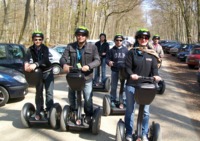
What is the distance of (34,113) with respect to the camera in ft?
20.7

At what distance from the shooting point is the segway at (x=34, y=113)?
19.1 feet

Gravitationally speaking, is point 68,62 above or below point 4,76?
above

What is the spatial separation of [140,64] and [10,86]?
4.55 m

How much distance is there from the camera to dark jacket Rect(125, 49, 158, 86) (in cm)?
468

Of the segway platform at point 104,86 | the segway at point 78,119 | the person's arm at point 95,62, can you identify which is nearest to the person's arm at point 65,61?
the segway at point 78,119

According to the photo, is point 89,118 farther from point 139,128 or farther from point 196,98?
point 196,98

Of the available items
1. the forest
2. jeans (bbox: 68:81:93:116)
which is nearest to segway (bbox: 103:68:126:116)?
jeans (bbox: 68:81:93:116)

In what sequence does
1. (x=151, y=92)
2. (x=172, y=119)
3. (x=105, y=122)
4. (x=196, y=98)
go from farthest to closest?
(x=196, y=98) → (x=172, y=119) → (x=105, y=122) → (x=151, y=92)

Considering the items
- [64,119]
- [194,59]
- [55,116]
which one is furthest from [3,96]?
[194,59]

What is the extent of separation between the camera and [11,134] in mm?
5801

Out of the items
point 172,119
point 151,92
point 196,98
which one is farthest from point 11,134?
point 196,98

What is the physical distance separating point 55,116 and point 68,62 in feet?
3.74

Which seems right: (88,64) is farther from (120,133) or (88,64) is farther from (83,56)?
(120,133)

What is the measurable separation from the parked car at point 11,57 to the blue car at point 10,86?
1627 millimetres
